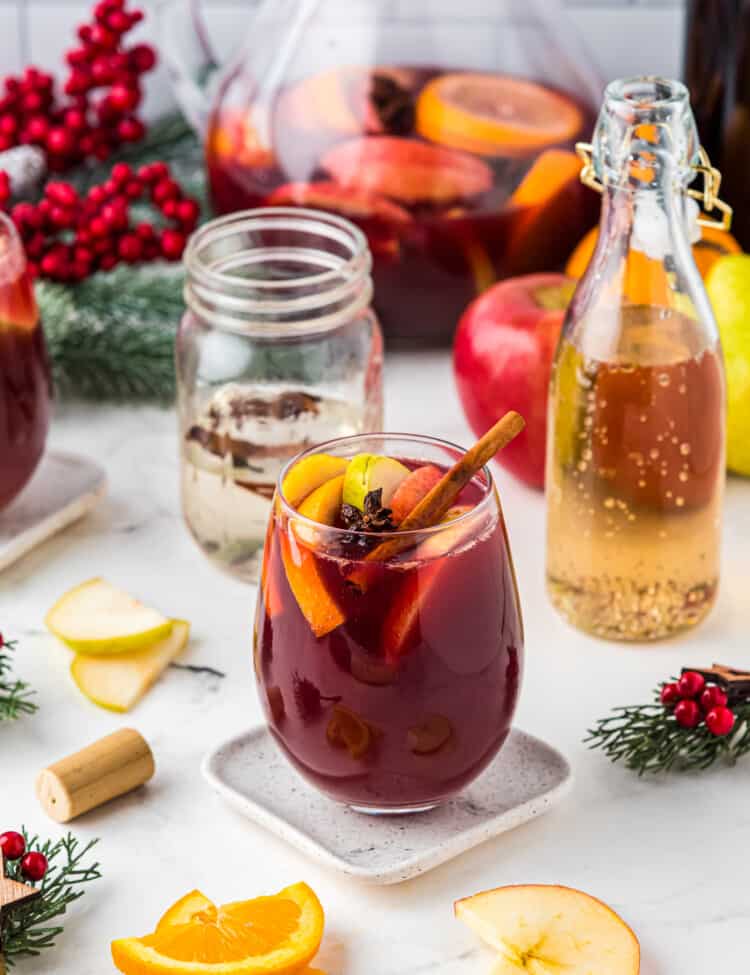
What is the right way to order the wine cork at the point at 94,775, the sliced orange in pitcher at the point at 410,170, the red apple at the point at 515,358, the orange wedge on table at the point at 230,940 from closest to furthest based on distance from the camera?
1. the orange wedge on table at the point at 230,940
2. the wine cork at the point at 94,775
3. the red apple at the point at 515,358
4. the sliced orange in pitcher at the point at 410,170

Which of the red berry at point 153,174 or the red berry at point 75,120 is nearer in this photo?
the red berry at point 153,174

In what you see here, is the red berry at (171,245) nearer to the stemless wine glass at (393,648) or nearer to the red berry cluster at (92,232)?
the red berry cluster at (92,232)

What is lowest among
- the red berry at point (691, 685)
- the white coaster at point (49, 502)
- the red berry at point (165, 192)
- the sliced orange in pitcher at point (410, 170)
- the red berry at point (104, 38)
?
the white coaster at point (49, 502)

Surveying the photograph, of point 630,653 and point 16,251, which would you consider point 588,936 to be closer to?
point 630,653

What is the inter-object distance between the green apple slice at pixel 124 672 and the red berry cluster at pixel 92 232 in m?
0.44

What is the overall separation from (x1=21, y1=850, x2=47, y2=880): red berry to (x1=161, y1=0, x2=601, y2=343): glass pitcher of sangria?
679 millimetres

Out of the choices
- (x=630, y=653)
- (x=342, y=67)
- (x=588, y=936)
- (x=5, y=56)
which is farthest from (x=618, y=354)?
(x=5, y=56)

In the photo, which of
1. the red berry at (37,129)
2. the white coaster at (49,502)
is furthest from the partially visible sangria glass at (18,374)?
the red berry at (37,129)

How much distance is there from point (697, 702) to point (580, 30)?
1081mm

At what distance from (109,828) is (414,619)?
0.24 meters

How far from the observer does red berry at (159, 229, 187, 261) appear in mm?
1369

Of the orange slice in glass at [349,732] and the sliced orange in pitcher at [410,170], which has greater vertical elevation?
the sliced orange in pitcher at [410,170]

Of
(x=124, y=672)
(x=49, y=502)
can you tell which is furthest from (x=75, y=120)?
(x=124, y=672)

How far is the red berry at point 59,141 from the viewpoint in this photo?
5.14 ft
